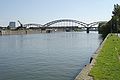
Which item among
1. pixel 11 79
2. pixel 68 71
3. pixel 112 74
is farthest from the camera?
pixel 68 71

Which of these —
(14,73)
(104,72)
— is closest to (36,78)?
(14,73)

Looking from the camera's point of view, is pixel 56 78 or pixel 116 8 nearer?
pixel 56 78

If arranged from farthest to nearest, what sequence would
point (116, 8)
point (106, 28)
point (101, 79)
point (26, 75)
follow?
point (106, 28) < point (116, 8) < point (26, 75) < point (101, 79)

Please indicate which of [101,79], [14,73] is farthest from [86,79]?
[14,73]

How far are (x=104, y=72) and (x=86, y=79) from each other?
192 centimetres

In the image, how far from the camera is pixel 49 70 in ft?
63.9

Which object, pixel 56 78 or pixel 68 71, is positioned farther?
pixel 68 71

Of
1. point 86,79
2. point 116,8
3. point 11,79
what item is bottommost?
point 11,79

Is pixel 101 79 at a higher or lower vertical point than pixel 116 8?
lower

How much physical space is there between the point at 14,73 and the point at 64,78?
13.1 ft

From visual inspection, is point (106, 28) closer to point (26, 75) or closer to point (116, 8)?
point (116, 8)

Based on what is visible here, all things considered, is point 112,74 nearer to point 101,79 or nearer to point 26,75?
point 101,79

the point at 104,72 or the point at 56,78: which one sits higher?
the point at 104,72

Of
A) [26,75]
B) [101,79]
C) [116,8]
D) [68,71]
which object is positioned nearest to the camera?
[101,79]
